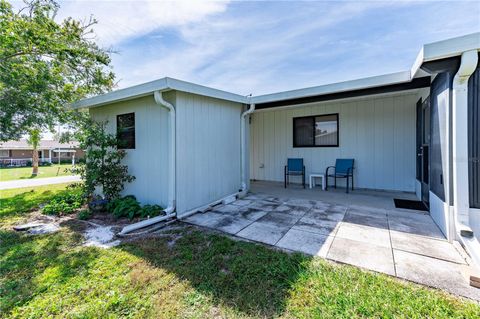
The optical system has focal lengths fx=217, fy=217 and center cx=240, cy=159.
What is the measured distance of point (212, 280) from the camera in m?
2.09

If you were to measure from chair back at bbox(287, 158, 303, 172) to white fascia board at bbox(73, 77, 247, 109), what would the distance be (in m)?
2.64

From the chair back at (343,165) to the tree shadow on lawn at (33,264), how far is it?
5580mm

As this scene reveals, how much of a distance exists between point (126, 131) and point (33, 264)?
296cm

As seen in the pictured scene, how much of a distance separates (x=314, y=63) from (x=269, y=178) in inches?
150

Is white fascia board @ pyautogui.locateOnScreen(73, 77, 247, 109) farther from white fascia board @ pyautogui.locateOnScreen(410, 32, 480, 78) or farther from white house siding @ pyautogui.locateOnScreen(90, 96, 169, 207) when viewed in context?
white fascia board @ pyautogui.locateOnScreen(410, 32, 480, 78)

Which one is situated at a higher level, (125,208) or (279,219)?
(125,208)

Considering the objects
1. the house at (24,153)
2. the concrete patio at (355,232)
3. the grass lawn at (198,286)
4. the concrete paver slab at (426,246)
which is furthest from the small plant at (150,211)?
the house at (24,153)

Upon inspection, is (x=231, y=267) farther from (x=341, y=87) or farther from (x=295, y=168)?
(x=295, y=168)

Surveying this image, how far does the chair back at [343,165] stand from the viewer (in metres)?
5.81

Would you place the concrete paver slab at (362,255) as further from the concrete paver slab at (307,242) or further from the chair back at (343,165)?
the chair back at (343,165)

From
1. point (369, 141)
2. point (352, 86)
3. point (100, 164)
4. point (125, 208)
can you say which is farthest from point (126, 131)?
point (369, 141)

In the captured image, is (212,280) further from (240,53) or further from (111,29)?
(111,29)

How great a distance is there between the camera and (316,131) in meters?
6.52

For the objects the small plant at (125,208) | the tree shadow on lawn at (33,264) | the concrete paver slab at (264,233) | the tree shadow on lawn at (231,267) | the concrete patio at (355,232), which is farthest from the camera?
the small plant at (125,208)
